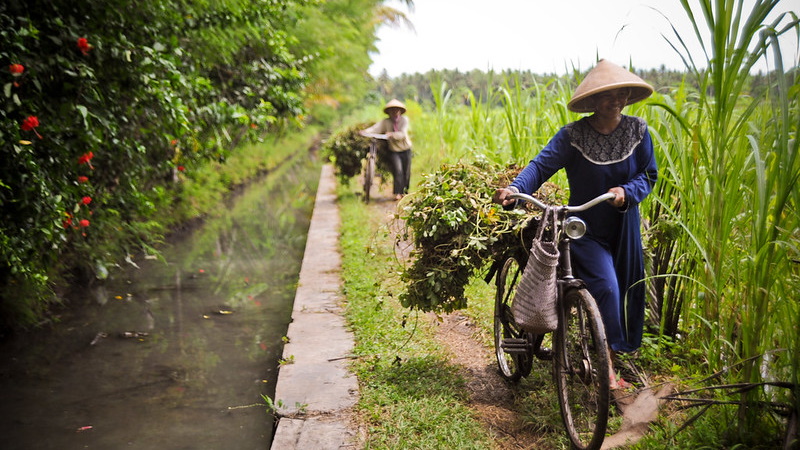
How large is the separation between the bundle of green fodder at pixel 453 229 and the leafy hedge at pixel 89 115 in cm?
220

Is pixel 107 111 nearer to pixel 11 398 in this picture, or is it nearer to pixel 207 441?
pixel 11 398

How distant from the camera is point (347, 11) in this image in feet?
53.6

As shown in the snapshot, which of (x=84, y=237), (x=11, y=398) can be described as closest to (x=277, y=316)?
(x=84, y=237)

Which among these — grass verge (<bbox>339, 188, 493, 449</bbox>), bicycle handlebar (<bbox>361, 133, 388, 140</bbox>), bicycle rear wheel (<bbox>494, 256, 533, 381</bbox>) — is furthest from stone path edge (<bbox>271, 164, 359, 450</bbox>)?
bicycle handlebar (<bbox>361, 133, 388, 140</bbox>)

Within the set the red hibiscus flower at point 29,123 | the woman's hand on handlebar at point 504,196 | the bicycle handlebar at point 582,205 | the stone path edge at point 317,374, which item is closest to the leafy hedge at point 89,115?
the red hibiscus flower at point 29,123

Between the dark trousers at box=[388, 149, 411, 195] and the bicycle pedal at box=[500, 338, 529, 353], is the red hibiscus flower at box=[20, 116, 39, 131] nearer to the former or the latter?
the bicycle pedal at box=[500, 338, 529, 353]

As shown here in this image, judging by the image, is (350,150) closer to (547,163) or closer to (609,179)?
(547,163)

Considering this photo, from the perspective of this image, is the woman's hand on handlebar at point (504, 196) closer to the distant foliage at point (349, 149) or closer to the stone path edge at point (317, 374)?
the stone path edge at point (317, 374)

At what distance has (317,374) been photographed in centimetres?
378

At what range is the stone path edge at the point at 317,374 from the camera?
3.07 meters

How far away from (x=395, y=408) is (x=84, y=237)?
11.1 ft

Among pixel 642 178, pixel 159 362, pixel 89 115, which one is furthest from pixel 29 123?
pixel 642 178

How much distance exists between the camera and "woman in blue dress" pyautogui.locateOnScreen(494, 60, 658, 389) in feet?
9.76

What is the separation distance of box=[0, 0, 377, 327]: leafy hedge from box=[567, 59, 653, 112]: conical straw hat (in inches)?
115
